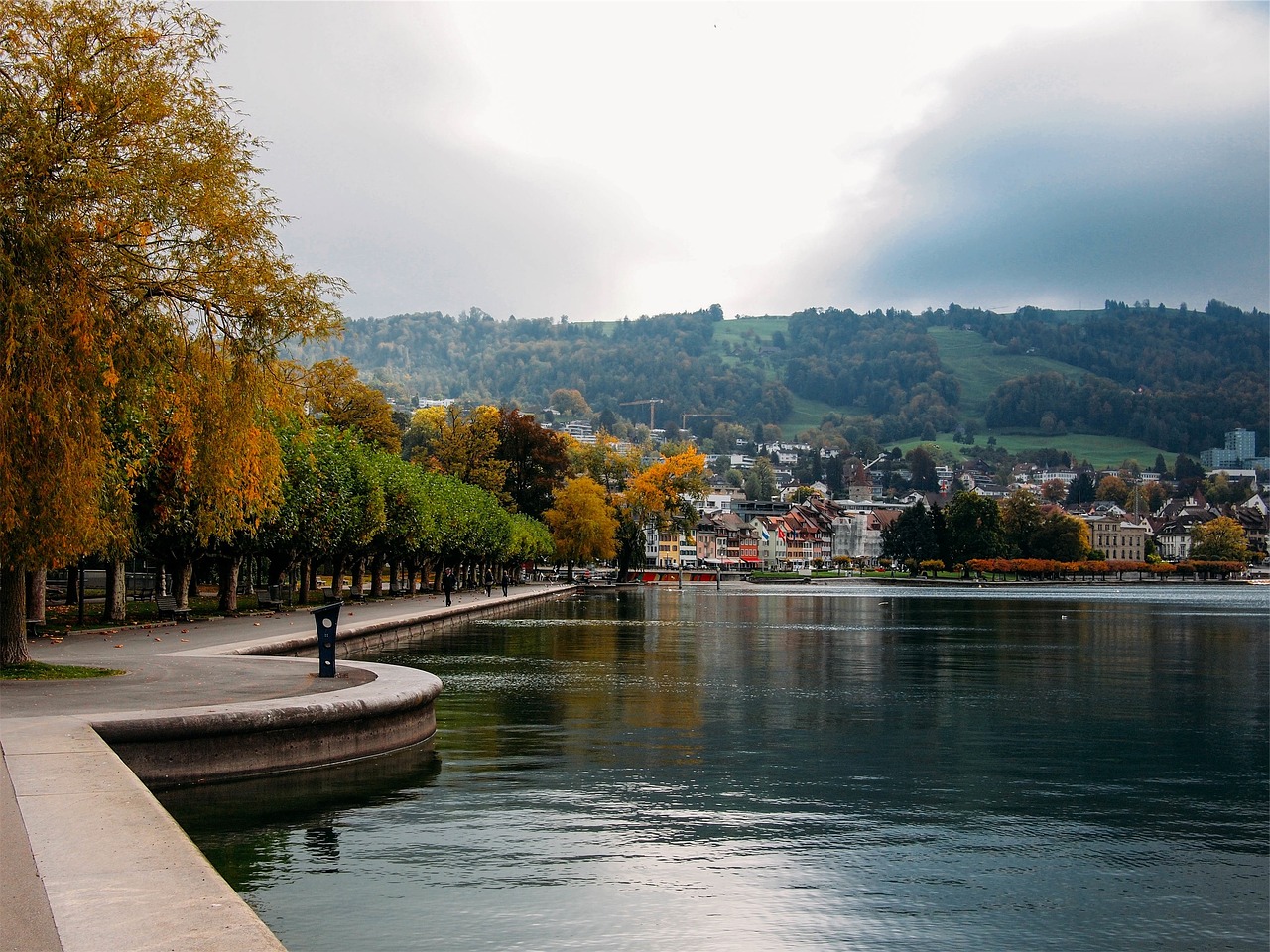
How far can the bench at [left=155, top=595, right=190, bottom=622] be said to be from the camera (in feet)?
130

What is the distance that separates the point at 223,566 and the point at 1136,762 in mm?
36559

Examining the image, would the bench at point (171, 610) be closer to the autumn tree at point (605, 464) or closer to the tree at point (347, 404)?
the tree at point (347, 404)

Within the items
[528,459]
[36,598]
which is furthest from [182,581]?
[528,459]

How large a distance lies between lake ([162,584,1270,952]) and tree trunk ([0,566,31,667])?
23.1 feet

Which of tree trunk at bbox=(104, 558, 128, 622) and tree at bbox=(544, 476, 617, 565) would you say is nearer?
tree trunk at bbox=(104, 558, 128, 622)

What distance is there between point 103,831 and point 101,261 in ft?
42.3

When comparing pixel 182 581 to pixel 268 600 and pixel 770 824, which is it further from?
pixel 770 824

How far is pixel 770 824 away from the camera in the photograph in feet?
48.7

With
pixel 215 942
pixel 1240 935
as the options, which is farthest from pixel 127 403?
pixel 1240 935

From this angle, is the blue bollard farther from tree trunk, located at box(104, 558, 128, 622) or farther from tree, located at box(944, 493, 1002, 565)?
tree, located at box(944, 493, 1002, 565)

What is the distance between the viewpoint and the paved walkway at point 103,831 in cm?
762

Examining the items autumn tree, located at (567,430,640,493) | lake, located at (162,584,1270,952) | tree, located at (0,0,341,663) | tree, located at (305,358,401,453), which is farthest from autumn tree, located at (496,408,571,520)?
tree, located at (0,0,341,663)

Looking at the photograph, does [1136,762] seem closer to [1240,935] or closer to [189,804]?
[1240,935]

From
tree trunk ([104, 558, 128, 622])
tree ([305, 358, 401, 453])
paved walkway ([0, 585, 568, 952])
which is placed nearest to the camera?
paved walkway ([0, 585, 568, 952])
